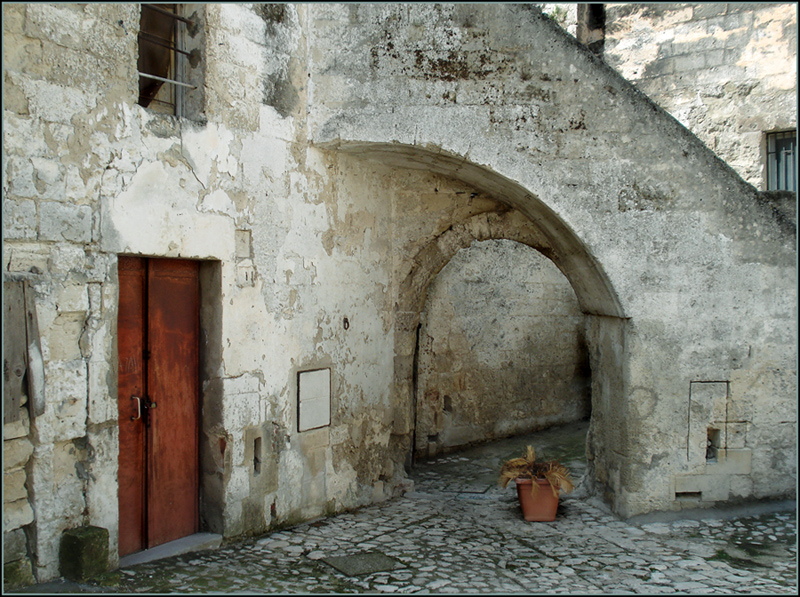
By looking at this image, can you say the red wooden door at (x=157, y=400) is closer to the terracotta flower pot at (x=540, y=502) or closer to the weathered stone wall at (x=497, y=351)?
the terracotta flower pot at (x=540, y=502)

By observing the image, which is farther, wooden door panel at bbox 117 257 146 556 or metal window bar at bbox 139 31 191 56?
metal window bar at bbox 139 31 191 56

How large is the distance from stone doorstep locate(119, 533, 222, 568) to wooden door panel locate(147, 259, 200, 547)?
66 millimetres

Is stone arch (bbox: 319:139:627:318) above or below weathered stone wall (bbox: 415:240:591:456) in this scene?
above

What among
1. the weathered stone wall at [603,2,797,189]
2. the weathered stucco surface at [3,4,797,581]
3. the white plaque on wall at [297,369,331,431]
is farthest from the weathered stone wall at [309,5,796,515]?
the weathered stone wall at [603,2,797,189]

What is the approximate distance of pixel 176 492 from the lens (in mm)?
4266

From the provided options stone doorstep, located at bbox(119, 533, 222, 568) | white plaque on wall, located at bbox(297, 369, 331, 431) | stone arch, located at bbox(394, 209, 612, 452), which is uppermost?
stone arch, located at bbox(394, 209, 612, 452)

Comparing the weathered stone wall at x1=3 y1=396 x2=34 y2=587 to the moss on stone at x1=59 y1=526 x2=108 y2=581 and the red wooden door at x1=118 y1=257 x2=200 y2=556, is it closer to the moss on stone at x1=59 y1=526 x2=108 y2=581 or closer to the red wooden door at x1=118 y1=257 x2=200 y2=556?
the moss on stone at x1=59 y1=526 x2=108 y2=581

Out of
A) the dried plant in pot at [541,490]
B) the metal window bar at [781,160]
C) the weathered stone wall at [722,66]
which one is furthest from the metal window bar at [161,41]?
the metal window bar at [781,160]

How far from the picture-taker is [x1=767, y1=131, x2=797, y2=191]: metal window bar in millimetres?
7078

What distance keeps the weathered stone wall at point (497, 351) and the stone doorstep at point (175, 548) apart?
3662 mm

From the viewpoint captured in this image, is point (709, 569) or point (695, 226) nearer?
point (709, 569)

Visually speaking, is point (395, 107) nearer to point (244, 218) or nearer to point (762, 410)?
point (244, 218)

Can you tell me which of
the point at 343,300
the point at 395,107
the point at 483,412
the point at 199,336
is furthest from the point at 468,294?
the point at 199,336

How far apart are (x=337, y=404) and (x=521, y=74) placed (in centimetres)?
286
